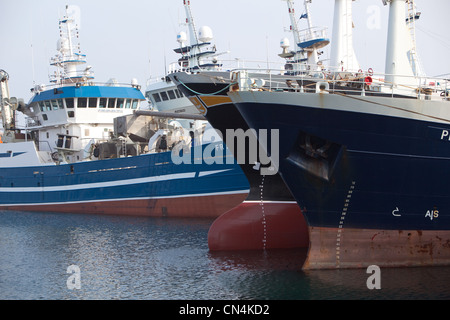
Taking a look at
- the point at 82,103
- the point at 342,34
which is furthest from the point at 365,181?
the point at 82,103

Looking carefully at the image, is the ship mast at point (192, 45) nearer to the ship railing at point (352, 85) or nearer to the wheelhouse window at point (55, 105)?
the wheelhouse window at point (55, 105)

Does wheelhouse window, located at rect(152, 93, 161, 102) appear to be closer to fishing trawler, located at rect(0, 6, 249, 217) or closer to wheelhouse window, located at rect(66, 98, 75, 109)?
fishing trawler, located at rect(0, 6, 249, 217)

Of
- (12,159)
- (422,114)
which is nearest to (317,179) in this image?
(422,114)

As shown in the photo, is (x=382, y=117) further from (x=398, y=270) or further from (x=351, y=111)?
(x=398, y=270)

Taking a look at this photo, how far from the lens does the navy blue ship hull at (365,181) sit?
11547 mm

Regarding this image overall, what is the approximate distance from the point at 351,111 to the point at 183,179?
11477 millimetres

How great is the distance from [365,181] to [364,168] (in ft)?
0.96

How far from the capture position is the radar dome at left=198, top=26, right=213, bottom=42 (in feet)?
89.7

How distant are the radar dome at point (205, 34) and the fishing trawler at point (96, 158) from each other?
4.90 m

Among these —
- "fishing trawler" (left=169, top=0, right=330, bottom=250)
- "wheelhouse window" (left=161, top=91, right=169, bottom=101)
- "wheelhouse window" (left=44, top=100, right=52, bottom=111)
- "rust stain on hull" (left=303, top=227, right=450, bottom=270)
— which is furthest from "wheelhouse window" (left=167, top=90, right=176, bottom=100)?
"rust stain on hull" (left=303, top=227, right=450, bottom=270)

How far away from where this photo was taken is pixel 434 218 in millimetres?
11930

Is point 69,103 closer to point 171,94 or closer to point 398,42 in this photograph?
point 171,94

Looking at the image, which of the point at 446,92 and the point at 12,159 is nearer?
the point at 446,92

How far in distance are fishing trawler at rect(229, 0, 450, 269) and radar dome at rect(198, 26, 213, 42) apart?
51.8ft
